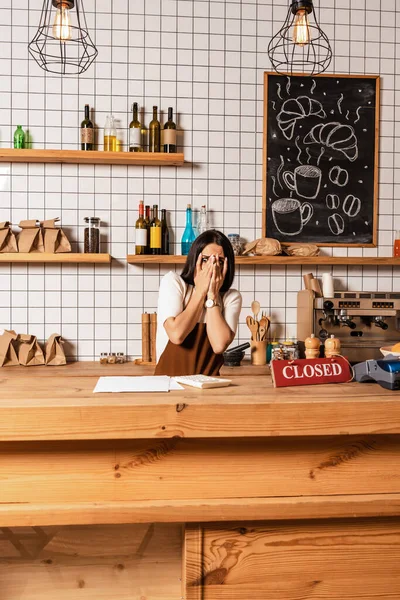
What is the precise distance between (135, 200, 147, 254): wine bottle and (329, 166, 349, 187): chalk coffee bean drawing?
1.23 m

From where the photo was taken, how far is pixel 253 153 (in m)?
3.81

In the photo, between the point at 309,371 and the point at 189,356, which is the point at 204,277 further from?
the point at 309,371

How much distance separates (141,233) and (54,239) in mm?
504

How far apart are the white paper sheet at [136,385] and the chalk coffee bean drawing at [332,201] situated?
7.71 feet

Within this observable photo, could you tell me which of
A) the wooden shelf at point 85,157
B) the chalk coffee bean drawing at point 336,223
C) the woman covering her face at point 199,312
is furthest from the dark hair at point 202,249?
the chalk coffee bean drawing at point 336,223

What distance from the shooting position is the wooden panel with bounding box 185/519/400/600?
162 cm

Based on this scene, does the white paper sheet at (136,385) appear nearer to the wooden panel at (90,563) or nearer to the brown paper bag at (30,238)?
the wooden panel at (90,563)

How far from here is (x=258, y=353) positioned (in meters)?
3.63

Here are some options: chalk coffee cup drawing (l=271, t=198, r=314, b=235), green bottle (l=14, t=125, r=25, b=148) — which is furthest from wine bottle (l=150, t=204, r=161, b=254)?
green bottle (l=14, t=125, r=25, b=148)

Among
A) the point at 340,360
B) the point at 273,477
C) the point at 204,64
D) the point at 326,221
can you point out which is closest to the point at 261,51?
the point at 204,64

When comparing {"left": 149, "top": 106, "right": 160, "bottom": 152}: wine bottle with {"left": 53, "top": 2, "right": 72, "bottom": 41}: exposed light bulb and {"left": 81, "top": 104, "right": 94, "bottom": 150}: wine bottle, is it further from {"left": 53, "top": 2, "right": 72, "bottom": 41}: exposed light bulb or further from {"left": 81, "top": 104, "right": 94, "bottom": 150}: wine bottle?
{"left": 53, "top": 2, "right": 72, "bottom": 41}: exposed light bulb

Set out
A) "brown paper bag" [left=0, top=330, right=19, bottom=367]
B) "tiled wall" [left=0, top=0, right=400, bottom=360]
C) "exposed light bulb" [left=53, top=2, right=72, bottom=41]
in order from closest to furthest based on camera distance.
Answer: "exposed light bulb" [left=53, top=2, right=72, bottom=41] < "brown paper bag" [left=0, top=330, right=19, bottom=367] < "tiled wall" [left=0, top=0, right=400, bottom=360]

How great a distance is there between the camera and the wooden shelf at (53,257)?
3.45m

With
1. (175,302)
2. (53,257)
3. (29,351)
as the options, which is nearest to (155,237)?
(53,257)
